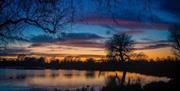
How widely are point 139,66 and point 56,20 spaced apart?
255ft

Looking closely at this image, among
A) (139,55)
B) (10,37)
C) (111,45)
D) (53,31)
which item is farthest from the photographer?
(139,55)

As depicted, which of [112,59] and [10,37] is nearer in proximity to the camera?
[10,37]

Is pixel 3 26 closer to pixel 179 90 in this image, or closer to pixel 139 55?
pixel 179 90

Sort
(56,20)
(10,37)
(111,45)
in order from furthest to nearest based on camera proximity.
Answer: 1. (111,45)
2. (10,37)
3. (56,20)

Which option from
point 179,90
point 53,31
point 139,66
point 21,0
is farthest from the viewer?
point 139,66

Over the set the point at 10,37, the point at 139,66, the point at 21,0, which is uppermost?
the point at 21,0

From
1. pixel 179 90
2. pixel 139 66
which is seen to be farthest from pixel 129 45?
pixel 179 90

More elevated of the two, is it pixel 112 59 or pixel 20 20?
pixel 20 20

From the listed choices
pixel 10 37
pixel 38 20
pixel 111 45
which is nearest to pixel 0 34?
pixel 10 37

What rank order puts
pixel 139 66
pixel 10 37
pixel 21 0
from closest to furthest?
pixel 21 0, pixel 10 37, pixel 139 66

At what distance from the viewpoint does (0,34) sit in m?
9.09

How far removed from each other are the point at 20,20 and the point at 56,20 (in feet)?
4.92

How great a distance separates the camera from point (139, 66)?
275ft

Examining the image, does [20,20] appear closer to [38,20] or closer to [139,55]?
[38,20]
